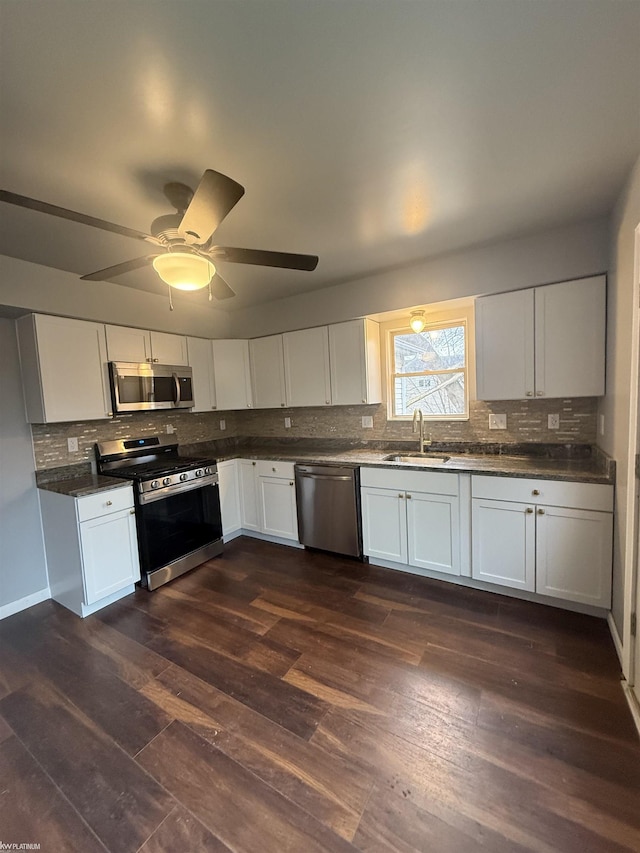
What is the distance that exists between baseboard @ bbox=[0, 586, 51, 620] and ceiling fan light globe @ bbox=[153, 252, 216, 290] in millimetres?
2683

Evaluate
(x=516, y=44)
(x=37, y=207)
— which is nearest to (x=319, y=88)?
(x=516, y=44)

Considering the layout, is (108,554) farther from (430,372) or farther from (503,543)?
(430,372)

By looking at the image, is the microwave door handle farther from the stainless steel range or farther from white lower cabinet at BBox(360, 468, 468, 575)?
white lower cabinet at BBox(360, 468, 468, 575)

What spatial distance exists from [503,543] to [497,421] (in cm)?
103

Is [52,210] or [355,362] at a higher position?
[52,210]

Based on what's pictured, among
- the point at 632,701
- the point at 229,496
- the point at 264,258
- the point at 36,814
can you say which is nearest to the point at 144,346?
the point at 229,496

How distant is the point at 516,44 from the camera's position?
1054mm

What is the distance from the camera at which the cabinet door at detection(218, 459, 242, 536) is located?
3465 millimetres

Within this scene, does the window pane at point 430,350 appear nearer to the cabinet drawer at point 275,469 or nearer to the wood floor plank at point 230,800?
the cabinet drawer at point 275,469

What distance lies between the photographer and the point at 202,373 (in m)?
3.70

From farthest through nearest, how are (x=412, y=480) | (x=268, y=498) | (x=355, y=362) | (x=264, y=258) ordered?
(x=268, y=498) < (x=355, y=362) < (x=412, y=480) < (x=264, y=258)

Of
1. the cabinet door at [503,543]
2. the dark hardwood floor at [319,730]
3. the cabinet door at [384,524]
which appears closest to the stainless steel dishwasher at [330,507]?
the cabinet door at [384,524]

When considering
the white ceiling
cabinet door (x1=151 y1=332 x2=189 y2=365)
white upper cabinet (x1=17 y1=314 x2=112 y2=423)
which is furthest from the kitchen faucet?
white upper cabinet (x1=17 y1=314 x2=112 y2=423)

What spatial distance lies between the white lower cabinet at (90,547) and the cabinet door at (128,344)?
1.17 meters
